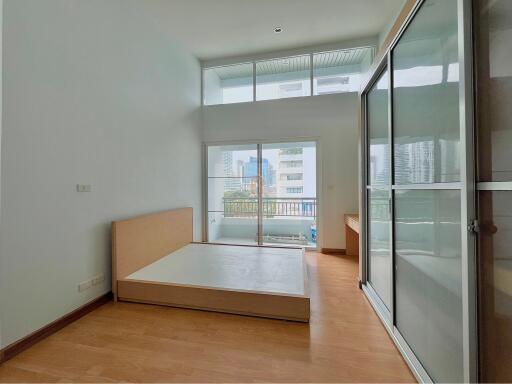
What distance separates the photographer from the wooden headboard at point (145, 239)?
2.43 meters

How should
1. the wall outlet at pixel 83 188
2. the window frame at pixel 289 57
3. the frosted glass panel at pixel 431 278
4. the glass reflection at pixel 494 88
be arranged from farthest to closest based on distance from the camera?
the window frame at pixel 289 57 < the wall outlet at pixel 83 188 < the frosted glass panel at pixel 431 278 < the glass reflection at pixel 494 88

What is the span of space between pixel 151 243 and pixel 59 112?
170cm

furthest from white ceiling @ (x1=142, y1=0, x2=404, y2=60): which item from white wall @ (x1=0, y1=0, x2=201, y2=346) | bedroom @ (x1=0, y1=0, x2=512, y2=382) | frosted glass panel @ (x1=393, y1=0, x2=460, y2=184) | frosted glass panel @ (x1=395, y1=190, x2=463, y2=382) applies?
frosted glass panel @ (x1=395, y1=190, x2=463, y2=382)

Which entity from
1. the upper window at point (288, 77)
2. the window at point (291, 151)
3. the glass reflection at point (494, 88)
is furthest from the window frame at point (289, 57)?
the glass reflection at point (494, 88)

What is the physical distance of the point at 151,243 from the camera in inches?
117

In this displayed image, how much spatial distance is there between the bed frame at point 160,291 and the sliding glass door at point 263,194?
1.70 m

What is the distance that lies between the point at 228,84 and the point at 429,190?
4247 millimetres

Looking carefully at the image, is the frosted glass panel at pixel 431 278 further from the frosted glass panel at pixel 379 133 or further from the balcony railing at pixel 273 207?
the balcony railing at pixel 273 207

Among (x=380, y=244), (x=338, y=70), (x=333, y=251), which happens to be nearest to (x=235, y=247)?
(x=333, y=251)

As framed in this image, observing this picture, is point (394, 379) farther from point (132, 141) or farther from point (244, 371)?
point (132, 141)

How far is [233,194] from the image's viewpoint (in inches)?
184

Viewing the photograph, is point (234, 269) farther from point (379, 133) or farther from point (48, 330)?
point (379, 133)

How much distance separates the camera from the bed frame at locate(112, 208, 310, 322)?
204cm

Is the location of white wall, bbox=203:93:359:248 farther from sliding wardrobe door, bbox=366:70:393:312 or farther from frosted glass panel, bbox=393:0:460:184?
frosted glass panel, bbox=393:0:460:184
